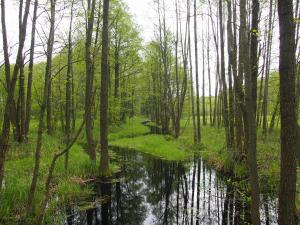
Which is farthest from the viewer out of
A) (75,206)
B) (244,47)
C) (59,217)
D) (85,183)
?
(85,183)

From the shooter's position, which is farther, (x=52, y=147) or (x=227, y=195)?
(x=52, y=147)

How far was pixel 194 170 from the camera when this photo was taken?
1244 centimetres

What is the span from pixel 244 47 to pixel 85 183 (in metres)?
6.87

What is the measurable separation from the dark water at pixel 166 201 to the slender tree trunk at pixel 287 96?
3.44 meters

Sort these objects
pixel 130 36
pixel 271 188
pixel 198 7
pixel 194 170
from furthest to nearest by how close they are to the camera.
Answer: pixel 130 36, pixel 198 7, pixel 194 170, pixel 271 188

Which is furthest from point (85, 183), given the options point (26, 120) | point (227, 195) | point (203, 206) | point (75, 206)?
point (26, 120)

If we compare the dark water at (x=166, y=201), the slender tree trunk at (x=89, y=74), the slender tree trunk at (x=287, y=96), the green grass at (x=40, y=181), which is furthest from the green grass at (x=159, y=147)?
the slender tree trunk at (x=287, y=96)

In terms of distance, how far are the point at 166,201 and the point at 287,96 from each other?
5763 millimetres

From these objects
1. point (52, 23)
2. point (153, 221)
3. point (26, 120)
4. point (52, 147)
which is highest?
point (52, 23)

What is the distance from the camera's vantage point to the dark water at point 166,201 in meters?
6.94

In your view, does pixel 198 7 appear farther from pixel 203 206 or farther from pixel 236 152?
pixel 203 206

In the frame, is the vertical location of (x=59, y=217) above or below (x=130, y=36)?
below

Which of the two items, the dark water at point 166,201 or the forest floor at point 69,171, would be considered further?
the dark water at point 166,201

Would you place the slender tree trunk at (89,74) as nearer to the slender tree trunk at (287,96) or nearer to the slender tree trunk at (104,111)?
the slender tree trunk at (104,111)
